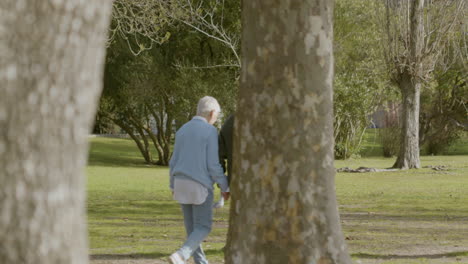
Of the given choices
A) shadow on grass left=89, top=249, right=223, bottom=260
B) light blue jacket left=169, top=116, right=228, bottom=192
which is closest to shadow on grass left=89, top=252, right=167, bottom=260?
shadow on grass left=89, top=249, right=223, bottom=260

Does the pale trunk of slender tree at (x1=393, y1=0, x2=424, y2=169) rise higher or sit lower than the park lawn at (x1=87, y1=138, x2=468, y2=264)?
higher

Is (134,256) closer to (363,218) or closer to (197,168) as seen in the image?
(197,168)

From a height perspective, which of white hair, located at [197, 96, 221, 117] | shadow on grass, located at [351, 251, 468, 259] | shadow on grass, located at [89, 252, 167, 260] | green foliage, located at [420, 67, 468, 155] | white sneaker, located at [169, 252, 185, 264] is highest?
green foliage, located at [420, 67, 468, 155]

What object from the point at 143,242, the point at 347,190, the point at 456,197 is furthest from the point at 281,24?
the point at 347,190

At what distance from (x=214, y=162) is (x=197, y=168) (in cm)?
17

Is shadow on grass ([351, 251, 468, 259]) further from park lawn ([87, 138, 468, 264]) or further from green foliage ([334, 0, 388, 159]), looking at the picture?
green foliage ([334, 0, 388, 159])

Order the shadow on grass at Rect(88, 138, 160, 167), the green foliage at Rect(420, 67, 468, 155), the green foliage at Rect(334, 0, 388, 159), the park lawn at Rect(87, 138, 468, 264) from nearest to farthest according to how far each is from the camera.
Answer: the park lawn at Rect(87, 138, 468, 264), the green foliage at Rect(334, 0, 388, 159), the shadow on grass at Rect(88, 138, 160, 167), the green foliage at Rect(420, 67, 468, 155)

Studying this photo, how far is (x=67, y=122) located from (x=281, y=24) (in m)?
3.89

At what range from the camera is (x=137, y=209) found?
18.1m

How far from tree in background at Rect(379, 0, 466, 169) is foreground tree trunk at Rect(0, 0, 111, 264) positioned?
2934 centimetres

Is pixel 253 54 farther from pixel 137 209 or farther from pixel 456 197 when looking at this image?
pixel 456 197

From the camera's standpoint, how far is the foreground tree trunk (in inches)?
108

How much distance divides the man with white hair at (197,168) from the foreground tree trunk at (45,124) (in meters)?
5.17

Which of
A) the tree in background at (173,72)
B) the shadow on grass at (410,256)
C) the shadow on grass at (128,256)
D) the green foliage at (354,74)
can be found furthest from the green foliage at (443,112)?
Answer: the shadow on grass at (128,256)
